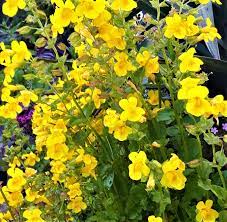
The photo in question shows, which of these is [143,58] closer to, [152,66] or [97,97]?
[152,66]

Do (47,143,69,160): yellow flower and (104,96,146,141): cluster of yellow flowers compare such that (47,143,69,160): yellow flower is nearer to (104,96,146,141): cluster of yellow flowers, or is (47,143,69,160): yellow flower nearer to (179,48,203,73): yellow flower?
(104,96,146,141): cluster of yellow flowers

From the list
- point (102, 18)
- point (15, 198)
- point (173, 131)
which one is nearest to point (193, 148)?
point (173, 131)

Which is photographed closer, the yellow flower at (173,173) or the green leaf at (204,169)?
the yellow flower at (173,173)

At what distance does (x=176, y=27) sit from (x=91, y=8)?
0.69ft

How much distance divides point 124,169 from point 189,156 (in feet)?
0.61

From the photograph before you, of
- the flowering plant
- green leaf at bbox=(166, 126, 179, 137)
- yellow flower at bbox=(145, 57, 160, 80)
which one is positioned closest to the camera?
the flowering plant

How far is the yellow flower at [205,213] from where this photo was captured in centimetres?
156

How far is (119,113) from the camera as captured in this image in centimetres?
159

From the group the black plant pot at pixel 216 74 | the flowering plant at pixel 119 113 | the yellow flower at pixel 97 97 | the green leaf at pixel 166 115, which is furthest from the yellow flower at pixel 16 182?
the black plant pot at pixel 216 74

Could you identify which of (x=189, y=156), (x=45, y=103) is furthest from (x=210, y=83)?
(x=45, y=103)

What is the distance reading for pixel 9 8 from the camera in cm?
154

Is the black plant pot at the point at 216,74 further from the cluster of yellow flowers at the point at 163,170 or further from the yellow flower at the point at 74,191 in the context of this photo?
the cluster of yellow flowers at the point at 163,170

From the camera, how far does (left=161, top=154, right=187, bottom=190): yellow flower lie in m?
1.41

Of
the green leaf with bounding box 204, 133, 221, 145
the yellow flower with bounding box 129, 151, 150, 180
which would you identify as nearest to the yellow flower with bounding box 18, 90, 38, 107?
the yellow flower with bounding box 129, 151, 150, 180
